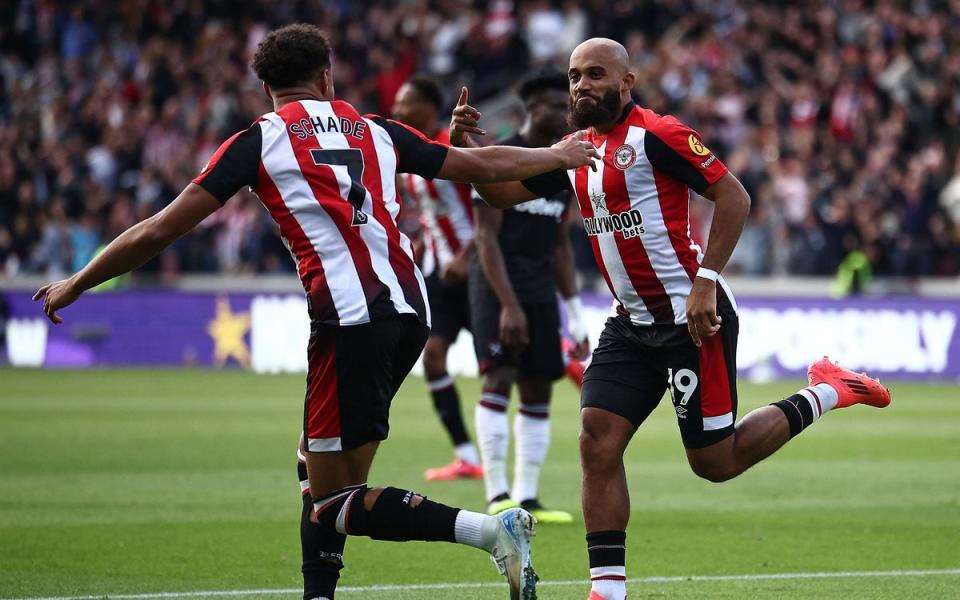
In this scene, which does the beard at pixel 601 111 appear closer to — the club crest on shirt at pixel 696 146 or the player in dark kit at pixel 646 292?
the player in dark kit at pixel 646 292

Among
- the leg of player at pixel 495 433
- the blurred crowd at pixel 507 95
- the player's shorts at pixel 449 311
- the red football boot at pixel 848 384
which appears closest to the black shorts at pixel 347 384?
the red football boot at pixel 848 384

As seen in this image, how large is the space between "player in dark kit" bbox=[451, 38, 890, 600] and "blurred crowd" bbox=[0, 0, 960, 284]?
14.7 m

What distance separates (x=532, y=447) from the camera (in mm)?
9375

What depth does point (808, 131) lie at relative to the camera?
23844mm

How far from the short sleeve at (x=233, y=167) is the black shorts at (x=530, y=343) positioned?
4.00 metres

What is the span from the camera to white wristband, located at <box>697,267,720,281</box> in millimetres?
6207

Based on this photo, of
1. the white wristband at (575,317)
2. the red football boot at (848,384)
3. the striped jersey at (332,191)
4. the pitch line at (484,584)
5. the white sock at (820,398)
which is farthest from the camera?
the white wristband at (575,317)

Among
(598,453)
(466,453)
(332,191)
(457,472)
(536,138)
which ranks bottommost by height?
(457,472)

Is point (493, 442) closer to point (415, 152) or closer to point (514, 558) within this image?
point (514, 558)

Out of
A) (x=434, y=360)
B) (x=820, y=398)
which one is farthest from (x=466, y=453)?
(x=820, y=398)

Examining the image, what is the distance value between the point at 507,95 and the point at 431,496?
17.1 m

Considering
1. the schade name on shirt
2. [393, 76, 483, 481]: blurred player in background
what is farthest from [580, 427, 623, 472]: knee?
[393, 76, 483, 481]: blurred player in background

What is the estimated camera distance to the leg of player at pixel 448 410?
1144 centimetres

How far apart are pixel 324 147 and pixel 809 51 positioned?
2147 cm
